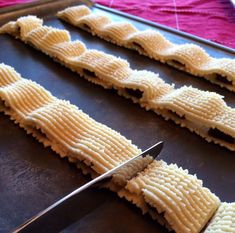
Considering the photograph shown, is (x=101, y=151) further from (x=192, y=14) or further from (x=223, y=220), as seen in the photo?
(x=192, y=14)

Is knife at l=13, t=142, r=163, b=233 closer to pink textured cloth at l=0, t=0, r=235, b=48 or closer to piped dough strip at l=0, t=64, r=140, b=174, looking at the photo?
piped dough strip at l=0, t=64, r=140, b=174

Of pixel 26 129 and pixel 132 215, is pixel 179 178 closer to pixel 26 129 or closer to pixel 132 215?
pixel 132 215

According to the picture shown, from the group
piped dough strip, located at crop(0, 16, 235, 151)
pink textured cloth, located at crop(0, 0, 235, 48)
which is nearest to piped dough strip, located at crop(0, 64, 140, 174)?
piped dough strip, located at crop(0, 16, 235, 151)

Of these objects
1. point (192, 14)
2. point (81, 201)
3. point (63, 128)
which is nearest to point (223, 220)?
point (81, 201)

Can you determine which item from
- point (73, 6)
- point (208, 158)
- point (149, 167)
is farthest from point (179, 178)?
point (73, 6)

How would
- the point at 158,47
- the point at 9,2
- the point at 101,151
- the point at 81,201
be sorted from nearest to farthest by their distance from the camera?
the point at 81,201
the point at 101,151
the point at 158,47
the point at 9,2

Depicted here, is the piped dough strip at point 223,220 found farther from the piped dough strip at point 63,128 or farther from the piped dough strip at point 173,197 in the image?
the piped dough strip at point 63,128
